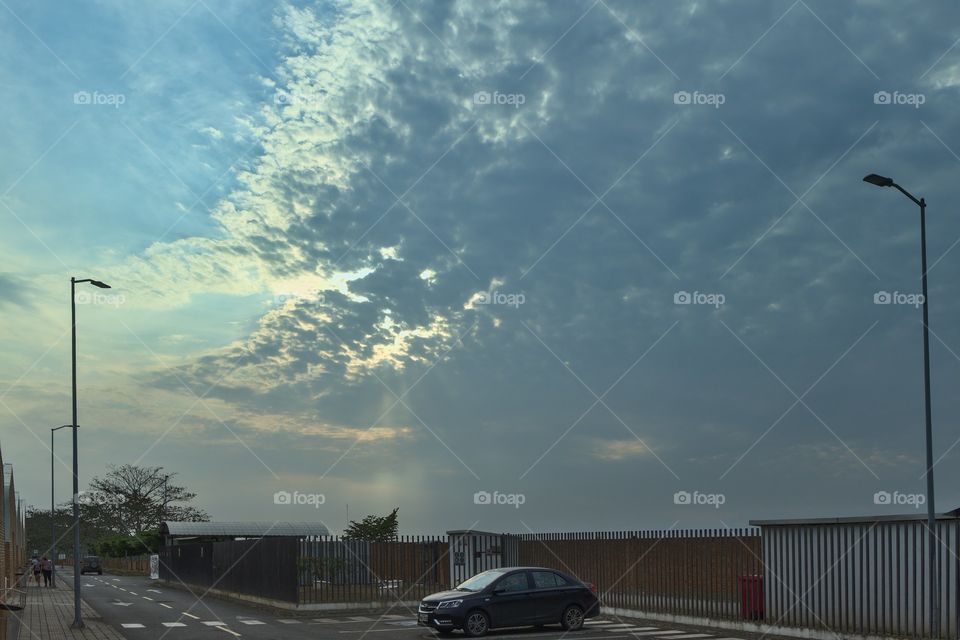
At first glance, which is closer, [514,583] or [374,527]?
[514,583]

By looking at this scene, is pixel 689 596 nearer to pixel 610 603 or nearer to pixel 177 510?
pixel 610 603

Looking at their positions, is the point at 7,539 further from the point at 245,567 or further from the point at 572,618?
the point at 572,618

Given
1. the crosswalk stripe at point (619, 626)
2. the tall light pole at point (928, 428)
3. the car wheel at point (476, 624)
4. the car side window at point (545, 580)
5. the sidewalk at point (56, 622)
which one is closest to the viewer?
the tall light pole at point (928, 428)

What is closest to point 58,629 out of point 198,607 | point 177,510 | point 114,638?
point 114,638

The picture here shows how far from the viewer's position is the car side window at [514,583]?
22328 millimetres

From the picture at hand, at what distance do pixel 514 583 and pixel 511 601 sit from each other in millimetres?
471

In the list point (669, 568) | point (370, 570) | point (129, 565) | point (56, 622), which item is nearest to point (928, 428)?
point (669, 568)

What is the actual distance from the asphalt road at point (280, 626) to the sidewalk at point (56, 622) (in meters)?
0.46

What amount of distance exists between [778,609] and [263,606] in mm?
18382

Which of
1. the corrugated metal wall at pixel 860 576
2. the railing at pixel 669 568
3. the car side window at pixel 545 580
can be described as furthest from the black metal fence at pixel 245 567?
the corrugated metal wall at pixel 860 576

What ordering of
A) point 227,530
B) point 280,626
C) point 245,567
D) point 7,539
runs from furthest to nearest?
point 227,530, point 7,539, point 245,567, point 280,626

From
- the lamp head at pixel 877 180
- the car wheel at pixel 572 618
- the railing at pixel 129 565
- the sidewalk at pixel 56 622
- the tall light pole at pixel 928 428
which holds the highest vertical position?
the lamp head at pixel 877 180

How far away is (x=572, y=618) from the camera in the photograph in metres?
23.1

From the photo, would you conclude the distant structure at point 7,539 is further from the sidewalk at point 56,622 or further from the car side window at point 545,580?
the car side window at point 545,580
